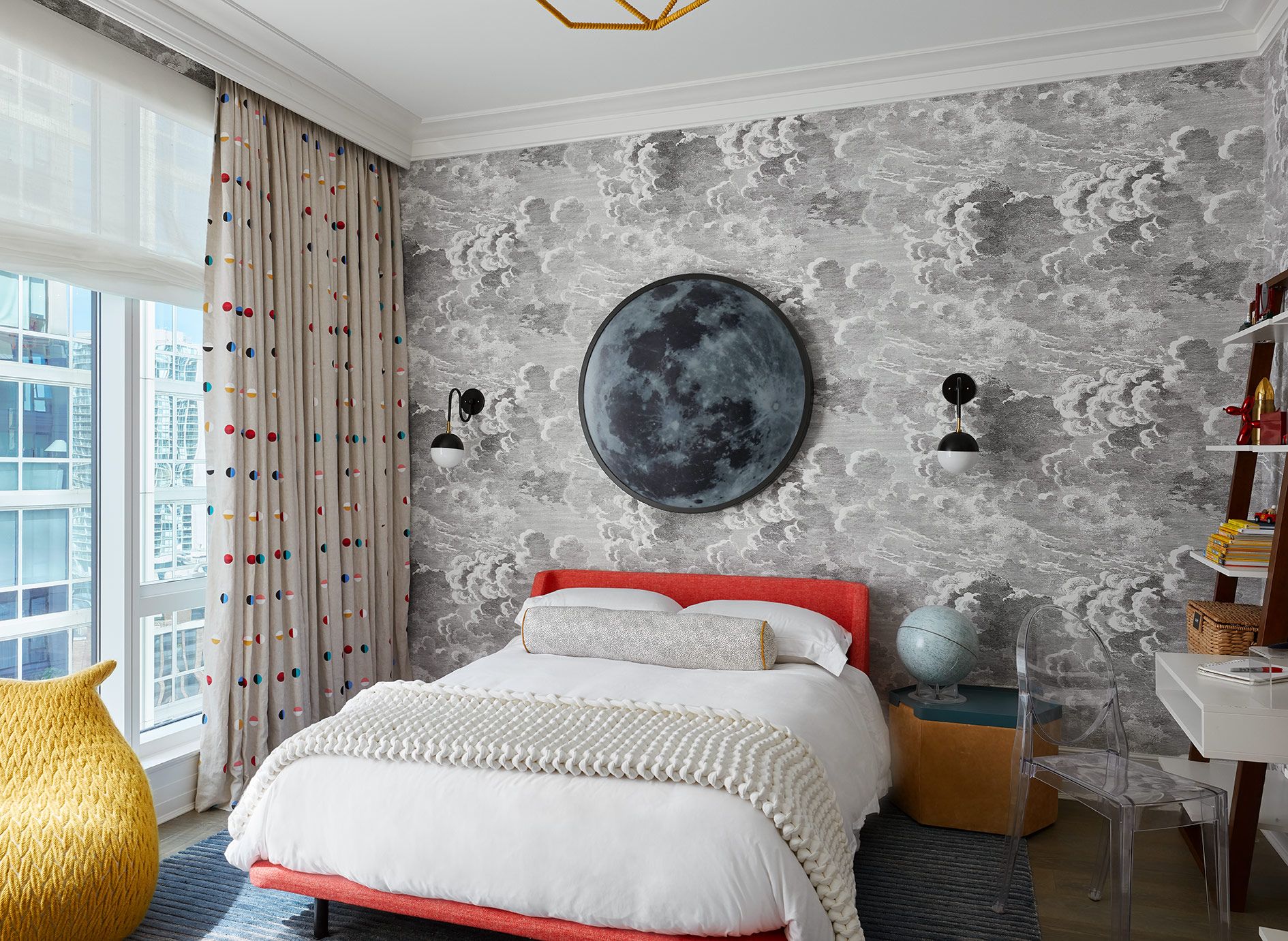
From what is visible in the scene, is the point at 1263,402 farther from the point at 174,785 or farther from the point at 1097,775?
the point at 174,785

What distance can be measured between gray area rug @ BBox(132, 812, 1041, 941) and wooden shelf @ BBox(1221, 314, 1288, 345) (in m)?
1.80

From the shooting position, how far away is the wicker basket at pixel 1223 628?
8.60 ft

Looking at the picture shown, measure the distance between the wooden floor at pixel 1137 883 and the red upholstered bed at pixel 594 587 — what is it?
87cm

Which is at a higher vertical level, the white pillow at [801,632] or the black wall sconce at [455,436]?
the black wall sconce at [455,436]

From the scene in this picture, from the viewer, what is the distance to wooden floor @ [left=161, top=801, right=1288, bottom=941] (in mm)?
2422

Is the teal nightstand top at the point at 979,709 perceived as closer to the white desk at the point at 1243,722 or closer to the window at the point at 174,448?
the white desk at the point at 1243,722

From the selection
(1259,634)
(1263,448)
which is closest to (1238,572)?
(1259,634)

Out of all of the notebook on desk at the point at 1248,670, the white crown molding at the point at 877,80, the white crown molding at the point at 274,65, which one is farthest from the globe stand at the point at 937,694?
the white crown molding at the point at 274,65

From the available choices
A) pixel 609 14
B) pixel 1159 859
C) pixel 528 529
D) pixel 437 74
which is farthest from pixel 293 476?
pixel 1159 859

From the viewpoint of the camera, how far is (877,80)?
3.51 metres

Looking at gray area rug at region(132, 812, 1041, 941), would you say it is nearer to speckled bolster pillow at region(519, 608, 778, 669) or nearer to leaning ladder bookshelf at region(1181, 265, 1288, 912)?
leaning ladder bookshelf at region(1181, 265, 1288, 912)

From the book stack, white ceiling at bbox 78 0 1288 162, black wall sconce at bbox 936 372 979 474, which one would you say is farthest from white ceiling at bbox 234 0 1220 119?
the book stack

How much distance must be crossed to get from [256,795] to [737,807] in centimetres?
133

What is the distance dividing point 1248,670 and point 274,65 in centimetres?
376
